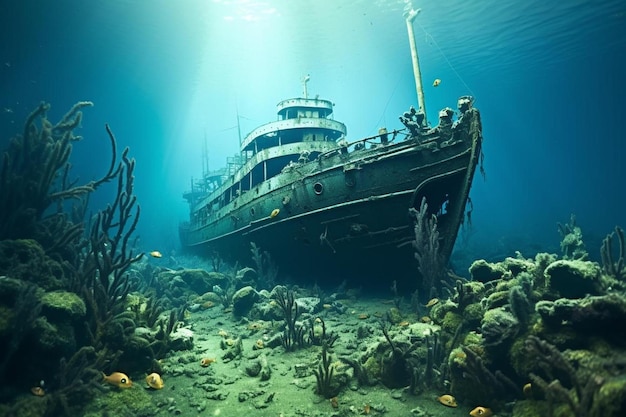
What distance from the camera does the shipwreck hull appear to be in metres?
8.08

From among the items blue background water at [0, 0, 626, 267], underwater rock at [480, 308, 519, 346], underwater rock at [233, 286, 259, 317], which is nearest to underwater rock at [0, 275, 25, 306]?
underwater rock at [233, 286, 259, 317]

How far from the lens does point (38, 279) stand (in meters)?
4.77

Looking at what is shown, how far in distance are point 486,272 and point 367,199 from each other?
12.0 ft

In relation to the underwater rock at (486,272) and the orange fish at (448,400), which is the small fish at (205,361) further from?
the underwater rock at (486,272)

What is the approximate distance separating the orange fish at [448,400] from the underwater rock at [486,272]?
3081 mm

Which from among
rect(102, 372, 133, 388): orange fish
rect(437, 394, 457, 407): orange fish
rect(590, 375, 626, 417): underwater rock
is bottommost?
rect(437, 394, 457, 407): orange fish

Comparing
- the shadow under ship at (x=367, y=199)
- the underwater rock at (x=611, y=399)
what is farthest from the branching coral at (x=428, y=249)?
the underwater rock at (x=611, y=399)

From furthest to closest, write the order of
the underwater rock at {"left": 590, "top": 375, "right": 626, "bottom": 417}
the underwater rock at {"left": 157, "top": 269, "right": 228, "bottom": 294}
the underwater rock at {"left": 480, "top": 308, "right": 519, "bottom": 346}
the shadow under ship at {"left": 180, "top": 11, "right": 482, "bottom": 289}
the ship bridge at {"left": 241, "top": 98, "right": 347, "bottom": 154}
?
1. the ship bridge at {"left": 241, "top": 98, "right": 347, "bottom": 154}
2. the underwater rock at {"left": 157, "top": 269, "right": 228, "bottom": 294}
3. the shadow under ship at {"left": 180, "top": 11, "right": 482, "bottom": 289}
4. the underwater rock at {"left": 480, "top": 308, "right": 519, "bottom": 346}
5. the underwater rock at {"left": 590, "top": 375, "right": 626, "bottom": 417}

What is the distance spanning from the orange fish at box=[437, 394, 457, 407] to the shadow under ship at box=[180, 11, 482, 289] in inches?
189

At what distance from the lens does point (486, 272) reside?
6191mm

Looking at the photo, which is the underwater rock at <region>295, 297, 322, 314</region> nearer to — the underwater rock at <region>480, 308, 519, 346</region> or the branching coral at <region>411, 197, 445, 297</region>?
the branching coral at <region>411, 197, 445, 297</region>

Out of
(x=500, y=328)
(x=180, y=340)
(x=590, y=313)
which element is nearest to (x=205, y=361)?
(x=180, y=340)

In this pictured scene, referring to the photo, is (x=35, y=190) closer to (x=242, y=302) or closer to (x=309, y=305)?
(x=242, y=302)

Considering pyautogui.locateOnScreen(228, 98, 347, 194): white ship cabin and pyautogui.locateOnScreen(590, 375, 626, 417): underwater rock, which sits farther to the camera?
pyautogui.locateOnScreen(228, 98, 347, 194): white ship cabin
